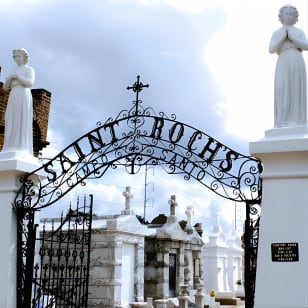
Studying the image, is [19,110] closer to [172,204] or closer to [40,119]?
[40,119]

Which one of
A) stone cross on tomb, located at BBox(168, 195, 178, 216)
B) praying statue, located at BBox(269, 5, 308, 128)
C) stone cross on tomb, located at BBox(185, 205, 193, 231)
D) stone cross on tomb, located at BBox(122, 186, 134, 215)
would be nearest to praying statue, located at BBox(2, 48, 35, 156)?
praying statue, located at BBox(269, 5, 308, 128)

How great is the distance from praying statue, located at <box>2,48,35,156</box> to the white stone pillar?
14.3 inches

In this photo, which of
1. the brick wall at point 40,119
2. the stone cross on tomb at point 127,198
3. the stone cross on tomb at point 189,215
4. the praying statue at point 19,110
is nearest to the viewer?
the praying statue at point 19,110

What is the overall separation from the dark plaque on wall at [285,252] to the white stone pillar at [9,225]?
12.7 ft

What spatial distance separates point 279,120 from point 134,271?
351 inches

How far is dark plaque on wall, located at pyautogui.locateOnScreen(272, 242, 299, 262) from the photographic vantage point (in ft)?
19.9

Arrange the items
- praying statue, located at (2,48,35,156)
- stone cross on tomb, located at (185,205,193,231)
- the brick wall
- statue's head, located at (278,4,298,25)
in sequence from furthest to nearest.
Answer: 1. stone cross on tomb, located at (185,205,193,231)
2. the brick wall
3. praying statue, located at (2,48,35,156)
4. statue's head, located at (278,4,298,25)

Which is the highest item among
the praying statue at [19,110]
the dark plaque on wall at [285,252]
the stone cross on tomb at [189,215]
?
the praying statue at [19,110]

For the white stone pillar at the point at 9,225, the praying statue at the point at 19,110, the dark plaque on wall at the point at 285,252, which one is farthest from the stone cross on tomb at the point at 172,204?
the dark plaque on wall at the point at 285,252

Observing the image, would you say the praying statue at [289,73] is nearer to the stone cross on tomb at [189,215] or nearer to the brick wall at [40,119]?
the brick wall at [40,119]

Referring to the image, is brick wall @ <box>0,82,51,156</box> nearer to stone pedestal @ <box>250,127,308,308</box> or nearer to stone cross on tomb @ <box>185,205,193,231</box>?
stone pedestal @ <box>250,127,308,308</box>

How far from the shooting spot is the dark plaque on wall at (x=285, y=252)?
6.07 meters

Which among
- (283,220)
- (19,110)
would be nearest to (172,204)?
(19,110)

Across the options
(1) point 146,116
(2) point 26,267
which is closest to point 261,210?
(1) point 146,116
